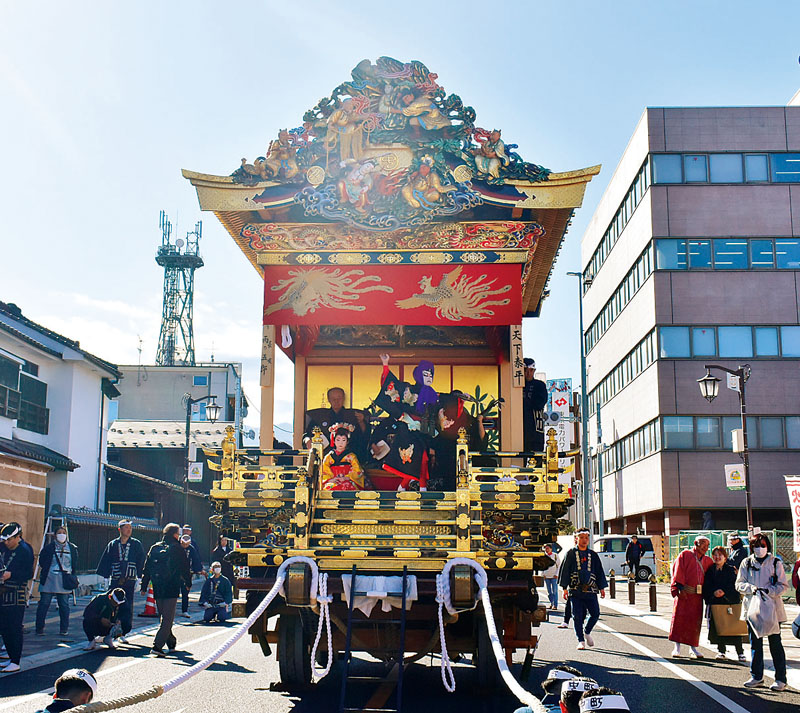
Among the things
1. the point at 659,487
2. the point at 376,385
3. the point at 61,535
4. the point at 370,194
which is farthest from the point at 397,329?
the point at 659,487

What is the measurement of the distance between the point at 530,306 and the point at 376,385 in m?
3.40

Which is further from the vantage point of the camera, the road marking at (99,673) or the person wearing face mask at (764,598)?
the person wearing face mask at (764,598)

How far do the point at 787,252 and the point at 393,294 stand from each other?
114ft

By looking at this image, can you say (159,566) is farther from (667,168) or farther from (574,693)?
(667,168)

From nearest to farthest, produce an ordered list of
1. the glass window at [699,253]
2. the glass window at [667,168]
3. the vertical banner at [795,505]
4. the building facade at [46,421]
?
the vertical banner at [795,505] → the building facade at [46,421] → the glass window at [699,253] → the glass window at [667,168]

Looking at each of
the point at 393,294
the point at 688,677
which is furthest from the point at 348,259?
the point at 688,677

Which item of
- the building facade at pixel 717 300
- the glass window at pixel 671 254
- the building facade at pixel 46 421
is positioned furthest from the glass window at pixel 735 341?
the building facade at pixel 46 421

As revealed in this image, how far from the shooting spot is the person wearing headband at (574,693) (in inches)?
189

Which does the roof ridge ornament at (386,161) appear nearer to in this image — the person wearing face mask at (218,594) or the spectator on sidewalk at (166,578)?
the spectator on sidewalk at (166,578)

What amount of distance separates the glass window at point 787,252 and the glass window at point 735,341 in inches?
133

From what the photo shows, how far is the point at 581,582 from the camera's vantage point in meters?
14.6

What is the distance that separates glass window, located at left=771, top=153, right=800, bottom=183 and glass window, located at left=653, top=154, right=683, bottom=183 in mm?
4148

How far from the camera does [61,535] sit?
56.0 feet

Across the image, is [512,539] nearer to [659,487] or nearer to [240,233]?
[240,233]
